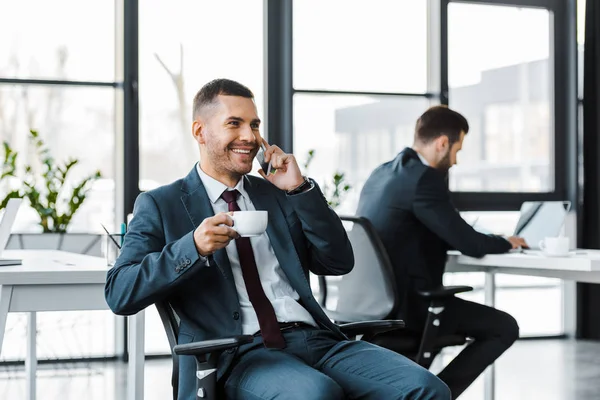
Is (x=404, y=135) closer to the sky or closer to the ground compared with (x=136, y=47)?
closer to the ground

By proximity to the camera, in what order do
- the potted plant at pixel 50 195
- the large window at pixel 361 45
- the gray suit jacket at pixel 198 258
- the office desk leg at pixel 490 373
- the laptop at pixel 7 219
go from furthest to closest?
the large window at pixel 361 45
the potted plant at pixel 50 195
the office desk leg at pixel 490 373
the laptop at pixel 7 219
the gray suit jacket at pixel 198 258

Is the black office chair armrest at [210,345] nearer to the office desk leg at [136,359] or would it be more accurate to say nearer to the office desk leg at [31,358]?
the office desk leg at [136,359]

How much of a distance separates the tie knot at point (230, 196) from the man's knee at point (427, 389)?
0.68 m

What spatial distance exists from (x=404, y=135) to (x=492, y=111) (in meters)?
0.68

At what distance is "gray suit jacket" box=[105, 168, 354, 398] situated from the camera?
204 centimetres

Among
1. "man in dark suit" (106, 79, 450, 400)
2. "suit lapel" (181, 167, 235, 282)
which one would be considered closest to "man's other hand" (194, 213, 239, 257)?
"man in dark suit" (106, 79, 450, 400)

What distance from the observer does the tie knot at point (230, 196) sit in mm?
2307

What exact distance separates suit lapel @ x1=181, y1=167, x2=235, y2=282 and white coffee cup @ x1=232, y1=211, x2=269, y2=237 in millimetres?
228

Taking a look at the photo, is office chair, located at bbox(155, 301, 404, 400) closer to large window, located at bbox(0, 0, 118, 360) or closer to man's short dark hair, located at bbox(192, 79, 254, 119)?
man's short dark hair, located at bbox(192, 79, 254, 119)

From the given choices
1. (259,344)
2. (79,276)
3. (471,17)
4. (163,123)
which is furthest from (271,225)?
(471,17)

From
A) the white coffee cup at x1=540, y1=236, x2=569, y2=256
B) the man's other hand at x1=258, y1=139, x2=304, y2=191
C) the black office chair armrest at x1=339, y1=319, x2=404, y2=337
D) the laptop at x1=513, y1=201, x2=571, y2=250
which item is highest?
the man's other hand at x1=258, y1=139, x2=304, y2=191

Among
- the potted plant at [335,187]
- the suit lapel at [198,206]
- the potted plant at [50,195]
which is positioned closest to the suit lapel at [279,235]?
the suit lapel at [198,206]

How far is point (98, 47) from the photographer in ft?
17.1

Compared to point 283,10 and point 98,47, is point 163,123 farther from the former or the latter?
point 283,10
